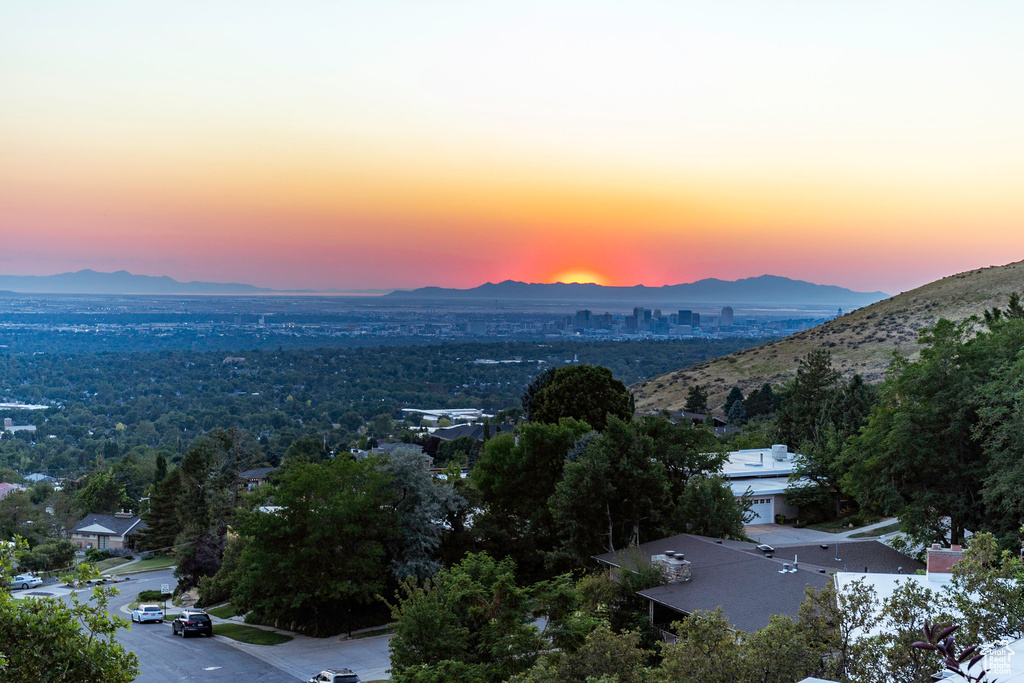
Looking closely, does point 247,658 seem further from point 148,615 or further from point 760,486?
point 760,486

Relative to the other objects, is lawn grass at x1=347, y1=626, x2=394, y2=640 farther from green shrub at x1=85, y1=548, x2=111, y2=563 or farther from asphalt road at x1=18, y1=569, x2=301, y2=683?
green shrub at x1=85, y1=548, x2=111, y2=563

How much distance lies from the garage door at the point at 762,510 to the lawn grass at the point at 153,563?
4273cm

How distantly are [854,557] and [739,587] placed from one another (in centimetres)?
713

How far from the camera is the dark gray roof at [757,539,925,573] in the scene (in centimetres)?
2690

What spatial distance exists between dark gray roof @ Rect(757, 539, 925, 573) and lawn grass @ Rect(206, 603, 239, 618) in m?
24.3

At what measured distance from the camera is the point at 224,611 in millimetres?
41250

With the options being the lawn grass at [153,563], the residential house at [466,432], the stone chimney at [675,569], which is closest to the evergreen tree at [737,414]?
the residential house at [466,432]

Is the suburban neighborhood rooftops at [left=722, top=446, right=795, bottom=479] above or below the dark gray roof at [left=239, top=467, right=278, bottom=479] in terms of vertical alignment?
above

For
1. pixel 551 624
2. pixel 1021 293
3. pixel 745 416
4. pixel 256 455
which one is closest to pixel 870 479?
pixel 551 624

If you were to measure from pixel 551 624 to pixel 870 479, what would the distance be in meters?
16.9

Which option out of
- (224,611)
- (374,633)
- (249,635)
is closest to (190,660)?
(249,635)

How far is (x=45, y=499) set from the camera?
86688mm

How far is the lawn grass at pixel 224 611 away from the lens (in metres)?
40.1
